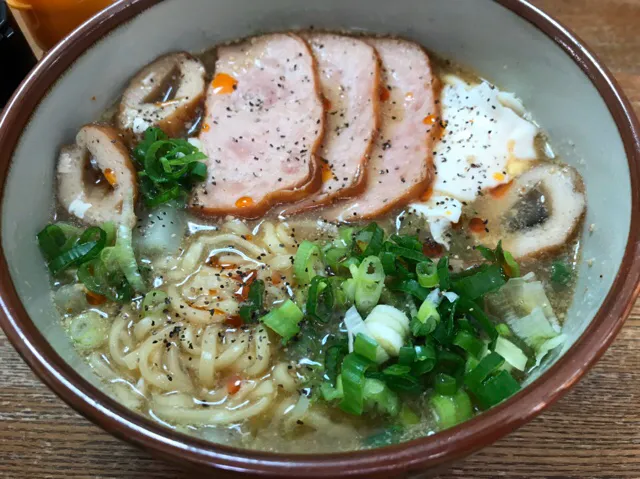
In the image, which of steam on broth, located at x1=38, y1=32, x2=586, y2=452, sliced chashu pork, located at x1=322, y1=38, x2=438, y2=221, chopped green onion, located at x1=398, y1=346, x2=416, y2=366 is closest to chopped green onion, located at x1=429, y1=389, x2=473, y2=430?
steam on broth, located at x1=38, y1=32, x2=586, y2=452

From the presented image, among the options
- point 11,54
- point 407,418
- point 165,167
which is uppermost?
point 11,54

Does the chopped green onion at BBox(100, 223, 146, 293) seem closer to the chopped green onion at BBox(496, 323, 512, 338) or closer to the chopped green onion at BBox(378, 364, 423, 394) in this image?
the chopped green onion at BBox(378, 364, 423, 394)

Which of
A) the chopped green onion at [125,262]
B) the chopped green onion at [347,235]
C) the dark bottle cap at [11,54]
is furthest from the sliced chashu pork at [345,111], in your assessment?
the dark bottle cap at [11,54]

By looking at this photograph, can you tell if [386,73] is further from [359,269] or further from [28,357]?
[28,357]

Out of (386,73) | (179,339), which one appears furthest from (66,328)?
(386,73)

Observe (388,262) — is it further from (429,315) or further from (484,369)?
(484,369)

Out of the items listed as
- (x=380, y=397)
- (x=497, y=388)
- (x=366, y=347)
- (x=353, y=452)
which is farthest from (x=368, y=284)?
(x=353, y=452)
